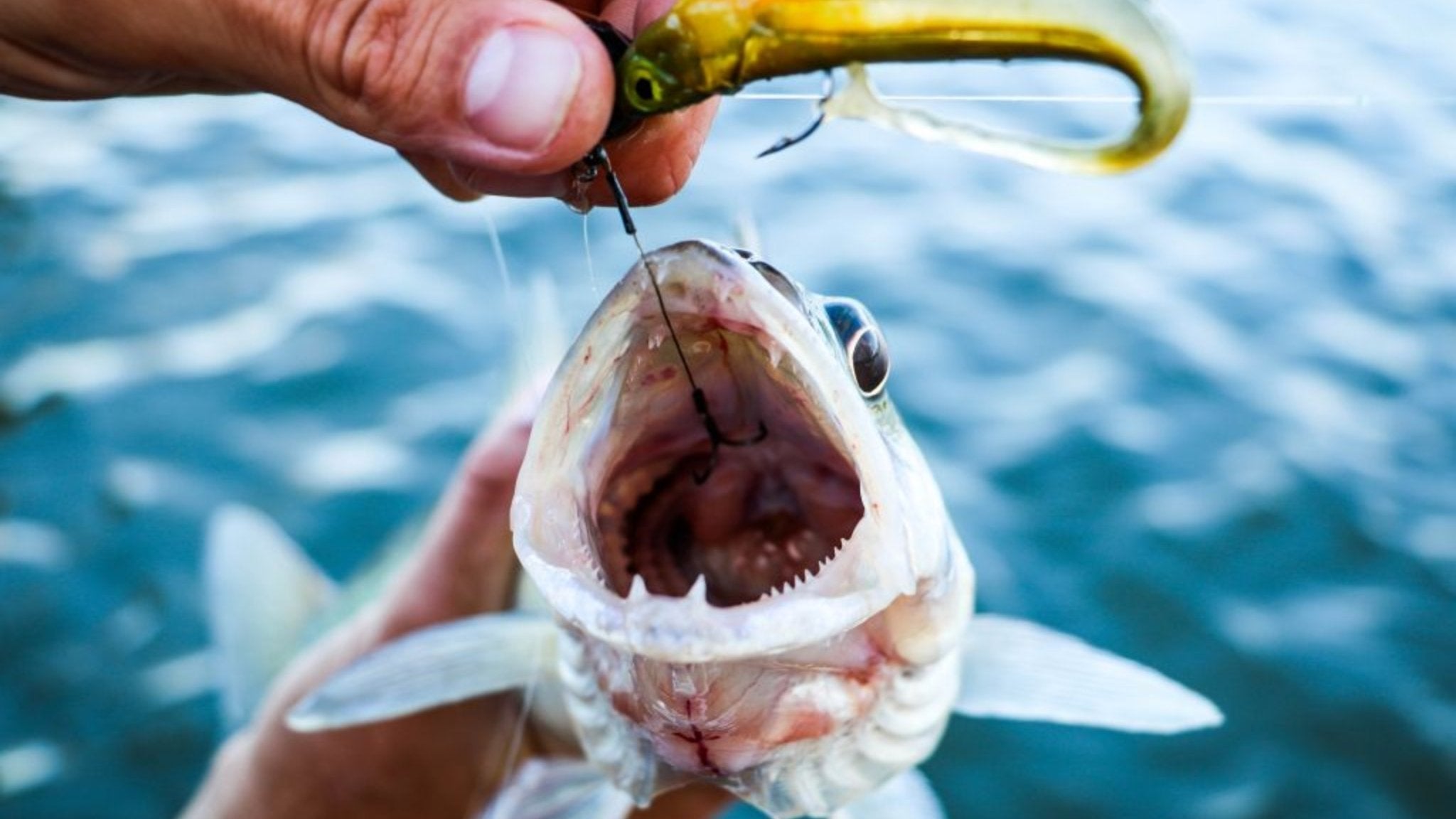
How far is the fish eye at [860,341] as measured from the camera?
1506 mm

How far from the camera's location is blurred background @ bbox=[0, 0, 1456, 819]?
10.2 feet

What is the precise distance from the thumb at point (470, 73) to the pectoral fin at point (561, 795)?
1.10 metres

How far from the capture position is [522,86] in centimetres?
116

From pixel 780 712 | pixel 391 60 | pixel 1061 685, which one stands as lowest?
pixel 1061 685

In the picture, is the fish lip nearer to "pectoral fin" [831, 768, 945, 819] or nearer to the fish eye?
the fish eye

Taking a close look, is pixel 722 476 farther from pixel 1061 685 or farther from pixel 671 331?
pixel 1061 685

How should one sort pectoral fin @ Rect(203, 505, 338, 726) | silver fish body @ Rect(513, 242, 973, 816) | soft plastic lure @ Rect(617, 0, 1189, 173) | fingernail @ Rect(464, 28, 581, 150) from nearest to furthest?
1. soft plastic lure @ Rect(617, 0, 1189, 173)
2. fingernail @ Rect(464, 28, 581, 150)
3. silver fish body @ Rect(513, 242, 973, 816)
4. pectoral fin @ Rect(203, 505, 338, 726)

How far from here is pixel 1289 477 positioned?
377 centimetres

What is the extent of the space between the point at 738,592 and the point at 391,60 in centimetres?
91

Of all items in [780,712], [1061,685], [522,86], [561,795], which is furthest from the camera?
[561,795]

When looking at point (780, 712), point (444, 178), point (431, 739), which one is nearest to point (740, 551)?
point (780, 712)

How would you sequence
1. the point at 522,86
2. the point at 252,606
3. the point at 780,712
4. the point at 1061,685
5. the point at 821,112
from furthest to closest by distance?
1. the point at 252,606
2. the point at 1061,685
3. the point at 780,712
4. the point at 522,86
5. the point at 821,112

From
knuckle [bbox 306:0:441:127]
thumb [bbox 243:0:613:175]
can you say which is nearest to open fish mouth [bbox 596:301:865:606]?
thumb [bbox 243:0:613:175]

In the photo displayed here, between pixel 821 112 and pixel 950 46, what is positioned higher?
pixel 950 46
